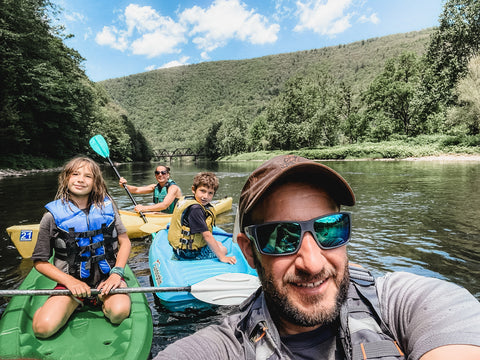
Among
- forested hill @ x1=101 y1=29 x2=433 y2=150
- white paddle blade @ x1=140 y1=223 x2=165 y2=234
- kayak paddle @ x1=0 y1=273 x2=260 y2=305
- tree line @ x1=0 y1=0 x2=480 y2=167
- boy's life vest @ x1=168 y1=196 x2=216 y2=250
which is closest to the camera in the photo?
kayak paddle @ x1=0 y1=273 x2=260 y2=305

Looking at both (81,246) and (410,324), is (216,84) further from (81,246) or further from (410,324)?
(410,324)

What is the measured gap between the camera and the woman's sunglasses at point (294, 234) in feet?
3.51

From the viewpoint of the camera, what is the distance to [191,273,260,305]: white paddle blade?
3.04 meters

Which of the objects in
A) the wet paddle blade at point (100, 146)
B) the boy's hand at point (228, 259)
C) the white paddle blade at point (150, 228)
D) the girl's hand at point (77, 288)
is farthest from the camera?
the wet paddle blade at point (100, 146)

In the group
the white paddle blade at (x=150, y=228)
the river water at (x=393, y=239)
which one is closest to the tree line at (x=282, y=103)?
the river water at (x=393, y=239)

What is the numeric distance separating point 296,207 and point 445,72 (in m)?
33.6

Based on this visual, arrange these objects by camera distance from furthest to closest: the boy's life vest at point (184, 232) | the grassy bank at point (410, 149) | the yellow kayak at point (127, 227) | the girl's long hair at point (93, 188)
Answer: the grassy bank at point (410, 149) → the yellow kayak at point (127, 227) → the boy's life vest at point (184, 232) → the girl's long hair at point (93, 188)

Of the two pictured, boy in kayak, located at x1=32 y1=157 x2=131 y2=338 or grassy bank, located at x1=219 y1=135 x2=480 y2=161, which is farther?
grassy bank, located at x1=219 y1=135 x2=480 y2=161

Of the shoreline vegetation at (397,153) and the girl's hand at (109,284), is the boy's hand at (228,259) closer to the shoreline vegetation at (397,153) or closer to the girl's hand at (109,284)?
the girl's hand at (109,284)

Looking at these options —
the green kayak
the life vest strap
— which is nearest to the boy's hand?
the green kayak

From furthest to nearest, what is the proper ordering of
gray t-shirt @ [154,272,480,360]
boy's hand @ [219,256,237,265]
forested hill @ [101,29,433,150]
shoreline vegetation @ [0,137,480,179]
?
forested hill @ [101,29,433,150] → shoreline vegetation @ [0,137,480,179] → boy's hand @ [219,256,237,265] → gray t-shirt @ [154,272,480,360]

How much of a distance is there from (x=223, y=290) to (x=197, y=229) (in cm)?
92

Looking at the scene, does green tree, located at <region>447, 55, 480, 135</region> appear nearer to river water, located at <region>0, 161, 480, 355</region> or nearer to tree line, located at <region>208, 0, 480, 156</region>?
tree line, located at <region>208, 0, 480, 156</region>

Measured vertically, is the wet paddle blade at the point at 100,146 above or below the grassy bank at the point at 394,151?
above
